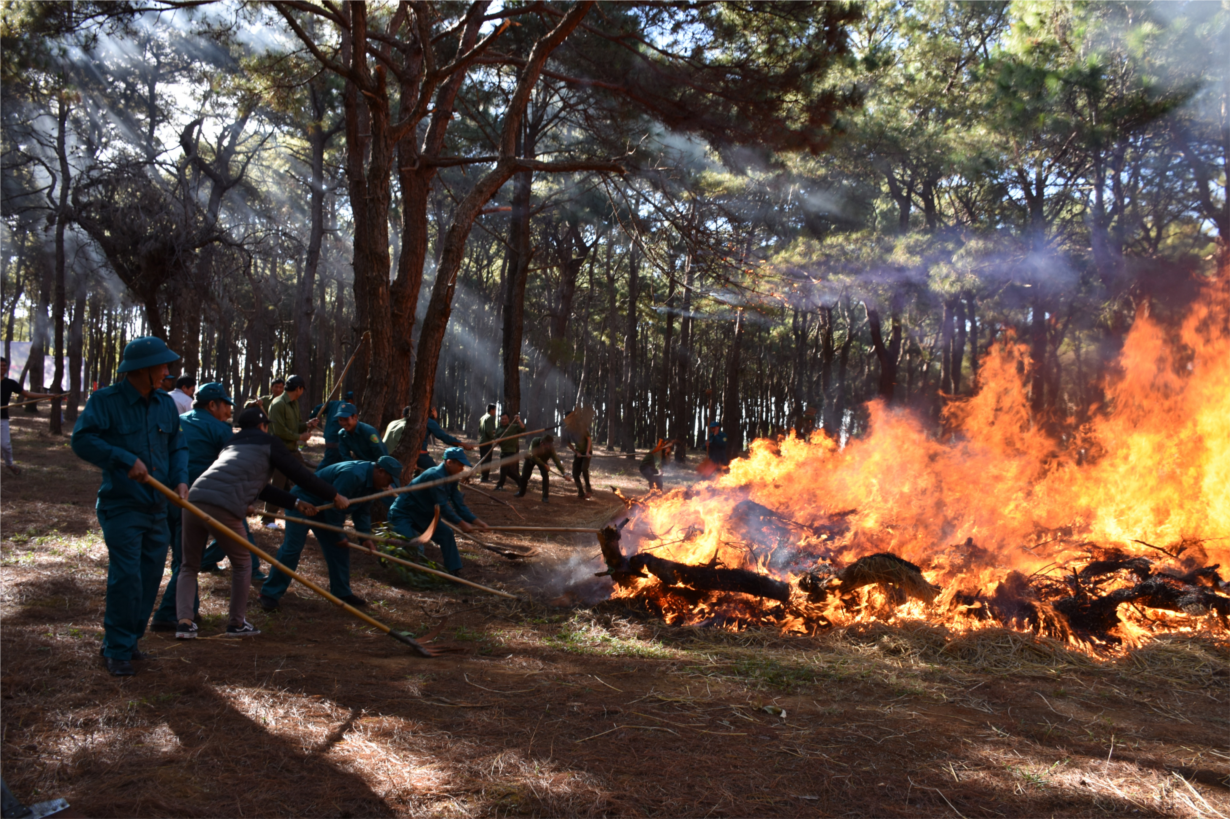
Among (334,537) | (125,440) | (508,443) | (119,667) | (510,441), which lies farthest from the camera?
(510,441)

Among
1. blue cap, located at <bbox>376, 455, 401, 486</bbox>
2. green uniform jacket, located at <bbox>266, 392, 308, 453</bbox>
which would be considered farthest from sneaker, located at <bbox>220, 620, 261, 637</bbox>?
green uniform jacket, located at <bbox>266, 392, 308, 453</bbox>

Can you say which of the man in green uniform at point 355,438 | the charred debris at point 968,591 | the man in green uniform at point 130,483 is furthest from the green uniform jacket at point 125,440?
the charred debris at point 968,591

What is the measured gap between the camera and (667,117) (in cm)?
950

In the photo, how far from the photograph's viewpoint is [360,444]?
7.45 meters

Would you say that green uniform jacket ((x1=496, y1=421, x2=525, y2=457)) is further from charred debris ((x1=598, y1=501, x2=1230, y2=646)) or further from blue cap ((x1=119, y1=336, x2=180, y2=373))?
blue cap ((x1=119, y1=336, x2=180, y2=373))

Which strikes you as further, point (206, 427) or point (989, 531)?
point (989, 531)

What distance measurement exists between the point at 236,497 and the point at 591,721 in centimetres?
296

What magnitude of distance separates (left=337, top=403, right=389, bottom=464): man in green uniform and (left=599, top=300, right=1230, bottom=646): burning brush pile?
2.53 metres

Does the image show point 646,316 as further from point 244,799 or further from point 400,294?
point 244,799

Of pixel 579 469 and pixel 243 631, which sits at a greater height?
pixel 579 469

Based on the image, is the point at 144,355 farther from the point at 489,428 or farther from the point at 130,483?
the point at 489,428

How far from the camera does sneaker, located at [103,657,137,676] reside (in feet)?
14.0

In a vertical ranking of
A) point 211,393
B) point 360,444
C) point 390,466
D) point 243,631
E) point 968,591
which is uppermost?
point 211,393

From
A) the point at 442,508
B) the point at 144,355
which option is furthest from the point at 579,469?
the point at 144,355
